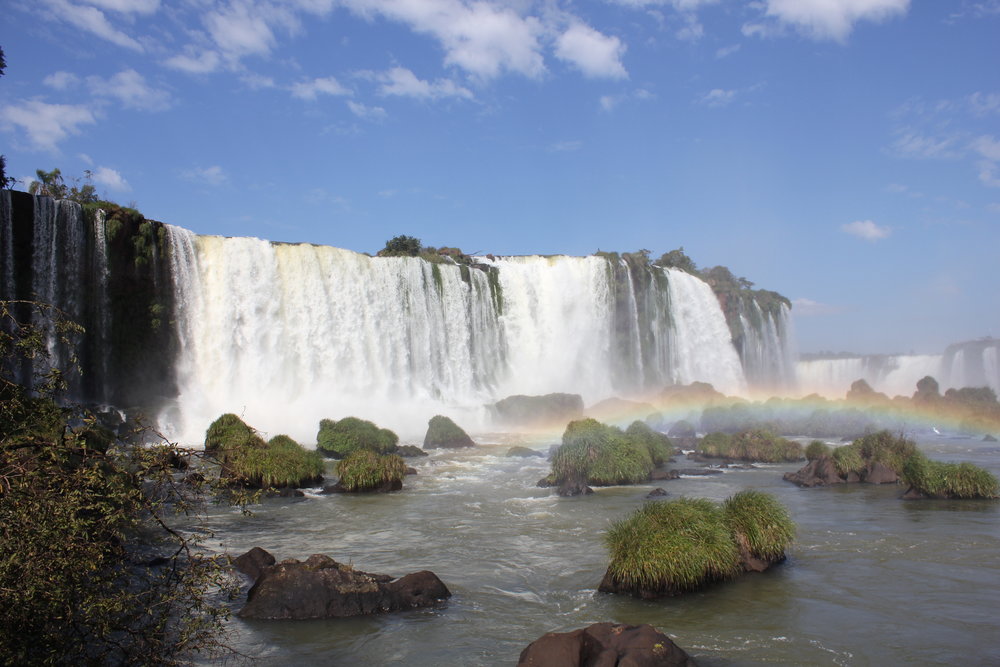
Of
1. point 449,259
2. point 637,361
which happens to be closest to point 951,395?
point 637,361

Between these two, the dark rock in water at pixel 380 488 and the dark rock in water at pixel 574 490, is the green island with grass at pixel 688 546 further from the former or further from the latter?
the dark rock in water at pixel 380 488

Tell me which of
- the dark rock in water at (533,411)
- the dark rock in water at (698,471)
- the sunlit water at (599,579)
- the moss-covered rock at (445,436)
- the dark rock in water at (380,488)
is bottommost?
the sunlit water at (599,579)

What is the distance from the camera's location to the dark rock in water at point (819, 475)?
2031cm

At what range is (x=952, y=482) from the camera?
1725 cm

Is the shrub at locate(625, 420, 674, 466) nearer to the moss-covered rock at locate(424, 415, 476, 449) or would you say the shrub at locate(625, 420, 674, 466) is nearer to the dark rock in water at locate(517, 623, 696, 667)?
the moss-covered rock at locate(424, 415, 476, 449)

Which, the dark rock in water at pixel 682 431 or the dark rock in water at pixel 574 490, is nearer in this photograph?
the dark rock in water at pixel 574 490

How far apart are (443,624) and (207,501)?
11.0 meters

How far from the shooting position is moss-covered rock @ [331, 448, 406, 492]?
19.2 metres

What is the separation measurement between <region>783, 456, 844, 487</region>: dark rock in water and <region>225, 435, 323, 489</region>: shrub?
46.0 feet

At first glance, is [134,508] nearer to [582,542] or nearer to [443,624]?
[443,624]

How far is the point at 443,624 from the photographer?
9.19 m

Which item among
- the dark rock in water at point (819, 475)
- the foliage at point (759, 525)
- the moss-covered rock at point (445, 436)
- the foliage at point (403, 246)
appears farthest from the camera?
the foliage at point (403, 246)

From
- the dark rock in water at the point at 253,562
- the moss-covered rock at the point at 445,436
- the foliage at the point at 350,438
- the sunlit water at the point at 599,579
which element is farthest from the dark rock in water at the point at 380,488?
the moss-covered rock at the point at 445,436

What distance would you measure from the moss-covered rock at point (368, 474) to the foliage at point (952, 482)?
44.1 feet
